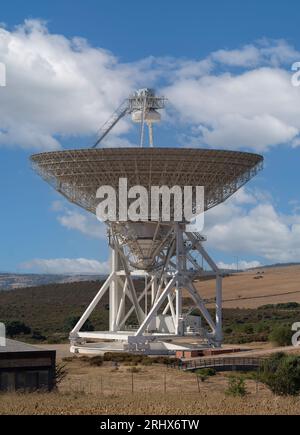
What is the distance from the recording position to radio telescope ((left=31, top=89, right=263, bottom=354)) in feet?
176

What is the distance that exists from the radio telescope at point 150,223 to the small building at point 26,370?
22140mm

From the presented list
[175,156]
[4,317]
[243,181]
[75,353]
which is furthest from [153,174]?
[4,317]

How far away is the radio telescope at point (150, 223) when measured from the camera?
53656 millimetres

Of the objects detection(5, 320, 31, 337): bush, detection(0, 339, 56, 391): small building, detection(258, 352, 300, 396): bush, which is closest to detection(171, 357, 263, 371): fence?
detection(258, 352, 300, 396): bush

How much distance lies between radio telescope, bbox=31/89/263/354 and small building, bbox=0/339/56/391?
22140 millimetres

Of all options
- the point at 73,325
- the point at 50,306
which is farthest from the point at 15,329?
the point at 50,306

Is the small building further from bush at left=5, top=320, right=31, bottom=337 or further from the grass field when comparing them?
bush at left=5, top=320, right=31, bottom=337

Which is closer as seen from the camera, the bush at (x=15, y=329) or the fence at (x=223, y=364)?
the fence at (x=223, y=364)

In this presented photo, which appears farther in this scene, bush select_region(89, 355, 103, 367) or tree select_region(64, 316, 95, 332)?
tree select_region(64, 316, 95, 332)

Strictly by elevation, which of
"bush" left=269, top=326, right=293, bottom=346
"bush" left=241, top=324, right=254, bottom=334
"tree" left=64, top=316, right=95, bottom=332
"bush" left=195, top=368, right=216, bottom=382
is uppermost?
"tree" left=64, top=316, right=95, bottom=332

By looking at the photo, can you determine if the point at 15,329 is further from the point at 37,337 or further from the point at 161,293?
the point at 161,293

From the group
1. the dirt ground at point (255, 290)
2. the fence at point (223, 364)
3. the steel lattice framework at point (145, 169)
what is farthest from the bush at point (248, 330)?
the dirt ground at point (255, 290)

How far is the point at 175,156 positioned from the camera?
174 ft

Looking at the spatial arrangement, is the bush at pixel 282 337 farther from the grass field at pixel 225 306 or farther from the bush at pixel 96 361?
the bush at pixel 96 361
